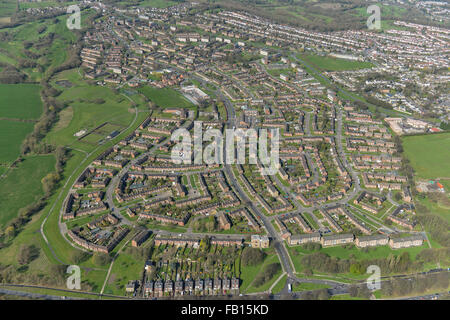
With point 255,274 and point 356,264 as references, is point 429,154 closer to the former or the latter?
point 356,264

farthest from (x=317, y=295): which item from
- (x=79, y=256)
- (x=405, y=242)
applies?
(x=79, y=256)

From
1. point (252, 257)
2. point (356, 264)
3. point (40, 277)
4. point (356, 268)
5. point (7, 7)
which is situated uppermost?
point (7, 7)

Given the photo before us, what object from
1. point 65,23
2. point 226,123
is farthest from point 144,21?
point 226,123

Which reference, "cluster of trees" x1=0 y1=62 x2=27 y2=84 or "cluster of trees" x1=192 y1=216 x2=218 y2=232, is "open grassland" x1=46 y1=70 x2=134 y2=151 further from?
"cluster of trees" x1=192 y1=216 x2=218 y2=232

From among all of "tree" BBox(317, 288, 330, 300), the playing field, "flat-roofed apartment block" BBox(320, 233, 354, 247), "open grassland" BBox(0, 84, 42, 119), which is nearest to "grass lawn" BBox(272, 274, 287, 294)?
"tree" BBox(317, 288, 330, 300)

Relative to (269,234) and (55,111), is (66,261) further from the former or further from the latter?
(55,111)

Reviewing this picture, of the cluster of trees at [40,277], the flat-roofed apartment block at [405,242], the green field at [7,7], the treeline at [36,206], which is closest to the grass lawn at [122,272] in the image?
the cluster of trees at [40,277]
